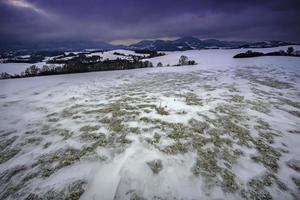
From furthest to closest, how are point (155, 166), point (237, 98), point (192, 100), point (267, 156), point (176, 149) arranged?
1. point (237, 98)
2. point (192, 100)
3. point (176, 149)
4. point (267, 156)
5. point (155, 166)

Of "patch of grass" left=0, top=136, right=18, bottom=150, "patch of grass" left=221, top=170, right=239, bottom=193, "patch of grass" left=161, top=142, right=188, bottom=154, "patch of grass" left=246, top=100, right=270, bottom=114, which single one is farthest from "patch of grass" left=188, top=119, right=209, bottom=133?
"patch of grass" left=0, top=136, right=18, bottom=150

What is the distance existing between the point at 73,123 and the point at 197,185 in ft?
35.4

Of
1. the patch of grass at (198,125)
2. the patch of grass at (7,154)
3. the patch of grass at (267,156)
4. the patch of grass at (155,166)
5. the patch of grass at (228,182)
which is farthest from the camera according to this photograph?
the patch of grass at (198,125)

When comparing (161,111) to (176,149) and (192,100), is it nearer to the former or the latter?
(192,100)

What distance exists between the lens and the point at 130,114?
52.8 feet

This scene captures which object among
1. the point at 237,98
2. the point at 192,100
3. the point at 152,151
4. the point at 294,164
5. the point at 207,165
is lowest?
the point at 294,164

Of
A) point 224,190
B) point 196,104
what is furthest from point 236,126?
point 224,190

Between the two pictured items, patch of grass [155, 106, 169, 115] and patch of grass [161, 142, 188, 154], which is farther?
patch of grass [155, 106, 169, 115]

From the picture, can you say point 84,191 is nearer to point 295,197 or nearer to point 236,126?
point 295,197

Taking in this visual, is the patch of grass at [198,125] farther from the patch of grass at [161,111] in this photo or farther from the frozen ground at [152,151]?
the patch of grass at [161,111]

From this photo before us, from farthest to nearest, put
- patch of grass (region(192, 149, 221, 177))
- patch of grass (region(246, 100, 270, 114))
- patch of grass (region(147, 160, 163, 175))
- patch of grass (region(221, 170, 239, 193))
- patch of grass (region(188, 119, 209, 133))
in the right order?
patch of grass (region(246, 100, 270, 114)) → patch of grass (region(188, 119, 209, 133)) → patch of grass (region(147, 160, 163, 175)) → patch of grass (region(192, 149, 221, 177)) → patch of grass (region(221, 170, 239, 193))

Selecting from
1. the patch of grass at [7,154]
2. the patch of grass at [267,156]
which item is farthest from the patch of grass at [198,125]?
the patch of grass at [7,154]

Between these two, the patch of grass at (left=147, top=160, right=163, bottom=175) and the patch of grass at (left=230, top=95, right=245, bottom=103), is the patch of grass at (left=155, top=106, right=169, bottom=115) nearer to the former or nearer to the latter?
the patch of grass at (left=147, top=160, right=163, bottom=175)

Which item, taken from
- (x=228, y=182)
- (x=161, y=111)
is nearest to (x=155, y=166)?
(x=228, y=182)
